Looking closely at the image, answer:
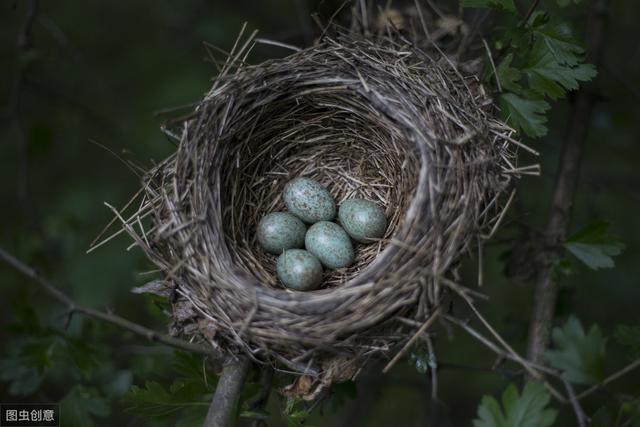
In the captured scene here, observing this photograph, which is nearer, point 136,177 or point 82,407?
point 82,407

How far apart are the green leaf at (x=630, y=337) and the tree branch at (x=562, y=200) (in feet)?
1.16

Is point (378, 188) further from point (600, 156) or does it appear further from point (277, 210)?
point (600, 156)

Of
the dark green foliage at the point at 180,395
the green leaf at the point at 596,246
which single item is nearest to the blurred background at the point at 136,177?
the green leaf at the point at 596,246

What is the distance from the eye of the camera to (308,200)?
2.60 metres

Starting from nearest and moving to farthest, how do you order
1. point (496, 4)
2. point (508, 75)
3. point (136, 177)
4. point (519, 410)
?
point (519, 410) < point (496, 4) < point (508, 75) < point (136, 177)

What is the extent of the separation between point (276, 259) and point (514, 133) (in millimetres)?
1085

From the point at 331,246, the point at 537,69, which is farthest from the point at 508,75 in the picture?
the point at 331,246

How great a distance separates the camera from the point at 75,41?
13.7 ft

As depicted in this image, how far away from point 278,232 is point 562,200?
1.13m

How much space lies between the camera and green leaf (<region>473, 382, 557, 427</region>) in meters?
1.68

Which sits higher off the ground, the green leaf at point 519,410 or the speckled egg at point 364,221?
the speckled egg at point 364,221

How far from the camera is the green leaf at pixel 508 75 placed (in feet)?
6.86

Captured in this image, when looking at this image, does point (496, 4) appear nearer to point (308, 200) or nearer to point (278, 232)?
point (308, 200)

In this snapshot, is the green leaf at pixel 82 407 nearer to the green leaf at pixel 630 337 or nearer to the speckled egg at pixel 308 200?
the speckled egg at pixel 308 200
